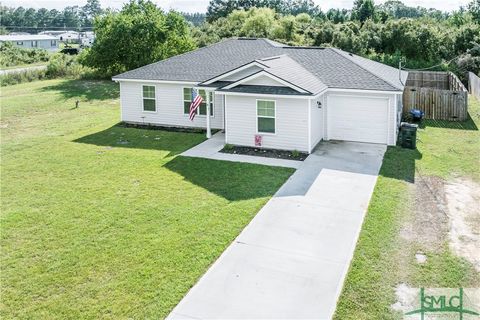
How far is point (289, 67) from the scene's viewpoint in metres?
19.2

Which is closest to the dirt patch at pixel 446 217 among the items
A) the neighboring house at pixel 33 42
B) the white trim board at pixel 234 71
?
the white trim board at pixel 234 71

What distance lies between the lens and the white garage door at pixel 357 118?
703 inches

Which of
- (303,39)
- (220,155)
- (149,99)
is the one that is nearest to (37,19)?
(303,39)

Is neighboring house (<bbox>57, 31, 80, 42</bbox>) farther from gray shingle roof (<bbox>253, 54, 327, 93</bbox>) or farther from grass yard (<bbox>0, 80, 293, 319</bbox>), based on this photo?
gray shingle roof (<bbox>253, 54, 327, 93</bbox>)

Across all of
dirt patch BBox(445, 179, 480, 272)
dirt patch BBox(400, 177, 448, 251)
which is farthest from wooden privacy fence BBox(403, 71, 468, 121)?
dirt patch BBox(400, 177, 448, 251)

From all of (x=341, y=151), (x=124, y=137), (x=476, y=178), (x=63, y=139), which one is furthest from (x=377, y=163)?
(x=63, y=139)

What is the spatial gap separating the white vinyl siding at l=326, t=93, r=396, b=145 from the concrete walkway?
11.9 ft

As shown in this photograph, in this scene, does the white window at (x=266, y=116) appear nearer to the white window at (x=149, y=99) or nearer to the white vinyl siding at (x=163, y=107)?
the white vinyl siding at (x=163, y=107)

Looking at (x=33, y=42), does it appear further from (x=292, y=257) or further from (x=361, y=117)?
(x=292, y=257)

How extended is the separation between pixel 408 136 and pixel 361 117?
1.93m

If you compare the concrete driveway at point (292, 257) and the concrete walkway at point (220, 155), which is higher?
the concrete walkway at point (220, 155)

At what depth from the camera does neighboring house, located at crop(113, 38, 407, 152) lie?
1686cm

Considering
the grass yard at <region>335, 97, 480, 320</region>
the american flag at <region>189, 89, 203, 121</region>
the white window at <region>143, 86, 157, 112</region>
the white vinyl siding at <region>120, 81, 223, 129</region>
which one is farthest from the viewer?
the white window at <region>143, 86, 157, 112</region>

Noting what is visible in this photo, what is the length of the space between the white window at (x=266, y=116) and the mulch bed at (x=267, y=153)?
771 millimetres
